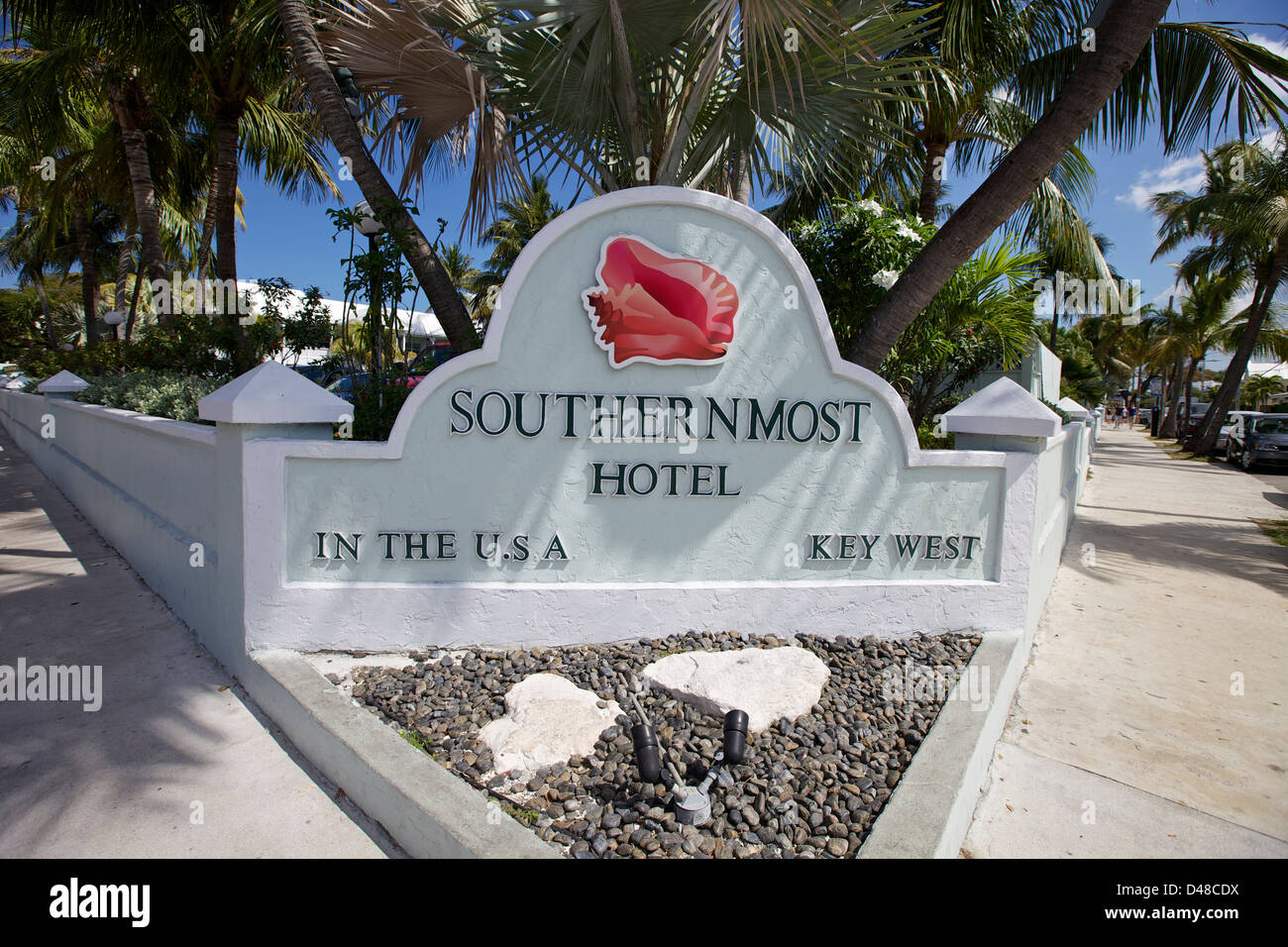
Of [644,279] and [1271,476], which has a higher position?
[644,279]

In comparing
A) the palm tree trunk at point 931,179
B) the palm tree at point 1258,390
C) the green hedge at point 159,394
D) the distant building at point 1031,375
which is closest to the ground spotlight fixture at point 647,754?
the green hedge at point 159,394

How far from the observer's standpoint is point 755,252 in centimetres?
414

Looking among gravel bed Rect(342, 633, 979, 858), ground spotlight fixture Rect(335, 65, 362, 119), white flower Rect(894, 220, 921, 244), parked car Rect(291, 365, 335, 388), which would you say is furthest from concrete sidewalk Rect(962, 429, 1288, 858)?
ground spotlight fixture Rect(335, 65, 362, 119)

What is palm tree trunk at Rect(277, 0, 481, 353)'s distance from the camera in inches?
229

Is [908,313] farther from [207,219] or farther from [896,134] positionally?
[207,219]

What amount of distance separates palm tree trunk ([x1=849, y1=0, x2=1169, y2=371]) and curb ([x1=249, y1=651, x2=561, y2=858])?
3986mm

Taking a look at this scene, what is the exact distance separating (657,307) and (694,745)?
7.52 feet

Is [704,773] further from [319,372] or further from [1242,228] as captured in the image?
[1242,228]

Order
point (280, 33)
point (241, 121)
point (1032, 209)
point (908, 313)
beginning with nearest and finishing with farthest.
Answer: point (908, 313), point (280, 33), point (1032, 209), point (241, 121)

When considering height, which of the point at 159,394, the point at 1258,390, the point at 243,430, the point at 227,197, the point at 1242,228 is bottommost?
the point at 243,430

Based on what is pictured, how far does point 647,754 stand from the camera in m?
2.80

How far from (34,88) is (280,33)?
5652mm

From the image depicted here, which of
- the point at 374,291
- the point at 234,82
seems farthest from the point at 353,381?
the point at 234,82
